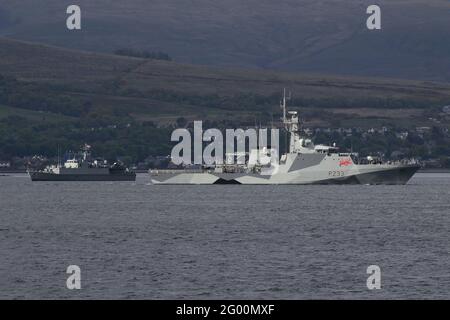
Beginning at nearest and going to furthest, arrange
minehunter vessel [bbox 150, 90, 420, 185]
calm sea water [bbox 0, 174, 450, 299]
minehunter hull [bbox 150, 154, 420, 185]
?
calm sea water [bbox 0, 174, 450, 299]
minehunter vessel [bbox 150, 90, 420, 185]
minehunter hull [bbox 150, 154, 420, 185]

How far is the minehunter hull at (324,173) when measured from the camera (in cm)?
16362

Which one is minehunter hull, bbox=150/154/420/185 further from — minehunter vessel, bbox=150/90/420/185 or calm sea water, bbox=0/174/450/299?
calm sea water, bbox=0/174/450/299

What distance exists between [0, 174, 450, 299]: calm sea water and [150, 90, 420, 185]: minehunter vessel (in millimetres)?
39841

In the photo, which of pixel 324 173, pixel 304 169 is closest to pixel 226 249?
pixel 304 169

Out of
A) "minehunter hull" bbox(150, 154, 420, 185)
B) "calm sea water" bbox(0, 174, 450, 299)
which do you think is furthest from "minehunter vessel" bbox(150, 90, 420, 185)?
"calm sea water" bbox(0, 174, 450, 299)

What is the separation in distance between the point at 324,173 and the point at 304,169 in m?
2.70

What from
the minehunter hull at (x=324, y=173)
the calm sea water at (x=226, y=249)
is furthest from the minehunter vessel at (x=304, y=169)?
the calm sea water at (x=226, y=249)

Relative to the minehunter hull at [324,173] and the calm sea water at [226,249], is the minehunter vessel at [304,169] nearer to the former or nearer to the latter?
the minehunter hull at [324,173]

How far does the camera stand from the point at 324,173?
16500 cm

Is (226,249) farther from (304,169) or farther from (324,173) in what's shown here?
(324,173)

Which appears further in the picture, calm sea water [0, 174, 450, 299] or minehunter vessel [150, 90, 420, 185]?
minehunter vessel [150, 90, 420, 185]

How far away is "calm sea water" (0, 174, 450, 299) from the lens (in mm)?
54312

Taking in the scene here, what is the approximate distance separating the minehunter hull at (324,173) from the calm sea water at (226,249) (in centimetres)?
3996
